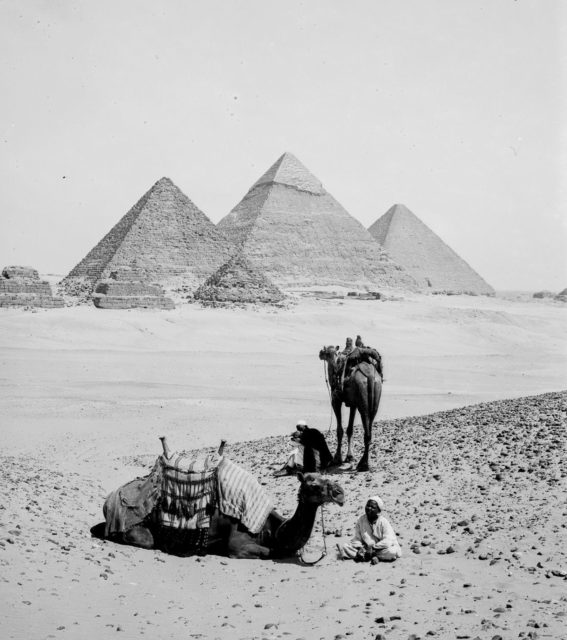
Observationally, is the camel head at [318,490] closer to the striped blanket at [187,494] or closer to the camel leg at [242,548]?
the camel leg at [242,548]

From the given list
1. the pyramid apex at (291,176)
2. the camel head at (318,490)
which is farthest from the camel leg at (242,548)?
the pyramid apex at (291,176)

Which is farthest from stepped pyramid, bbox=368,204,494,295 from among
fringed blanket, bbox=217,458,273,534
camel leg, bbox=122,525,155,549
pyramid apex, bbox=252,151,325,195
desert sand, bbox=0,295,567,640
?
camel leg, bbox=122,525,155,549

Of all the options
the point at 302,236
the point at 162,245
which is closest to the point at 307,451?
the point at 162,245

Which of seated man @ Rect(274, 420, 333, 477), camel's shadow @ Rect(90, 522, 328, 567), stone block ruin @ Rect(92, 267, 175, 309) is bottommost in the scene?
camel's shadow @ Rect(90, 522, 328, 567)

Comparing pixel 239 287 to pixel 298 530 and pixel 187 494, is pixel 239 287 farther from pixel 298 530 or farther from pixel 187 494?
pixel 298 530

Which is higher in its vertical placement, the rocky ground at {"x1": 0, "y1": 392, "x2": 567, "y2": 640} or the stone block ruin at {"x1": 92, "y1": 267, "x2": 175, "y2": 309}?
the stone block ruin at {"x1": 92, "y1": 267, "x2": 175, "y2": 309}

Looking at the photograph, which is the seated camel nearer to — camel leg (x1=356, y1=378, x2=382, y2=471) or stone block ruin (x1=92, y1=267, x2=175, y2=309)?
camel leg (x1=356, y1=378, x2=382, y2=471)

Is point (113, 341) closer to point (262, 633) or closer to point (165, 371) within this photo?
point (165, 371)
